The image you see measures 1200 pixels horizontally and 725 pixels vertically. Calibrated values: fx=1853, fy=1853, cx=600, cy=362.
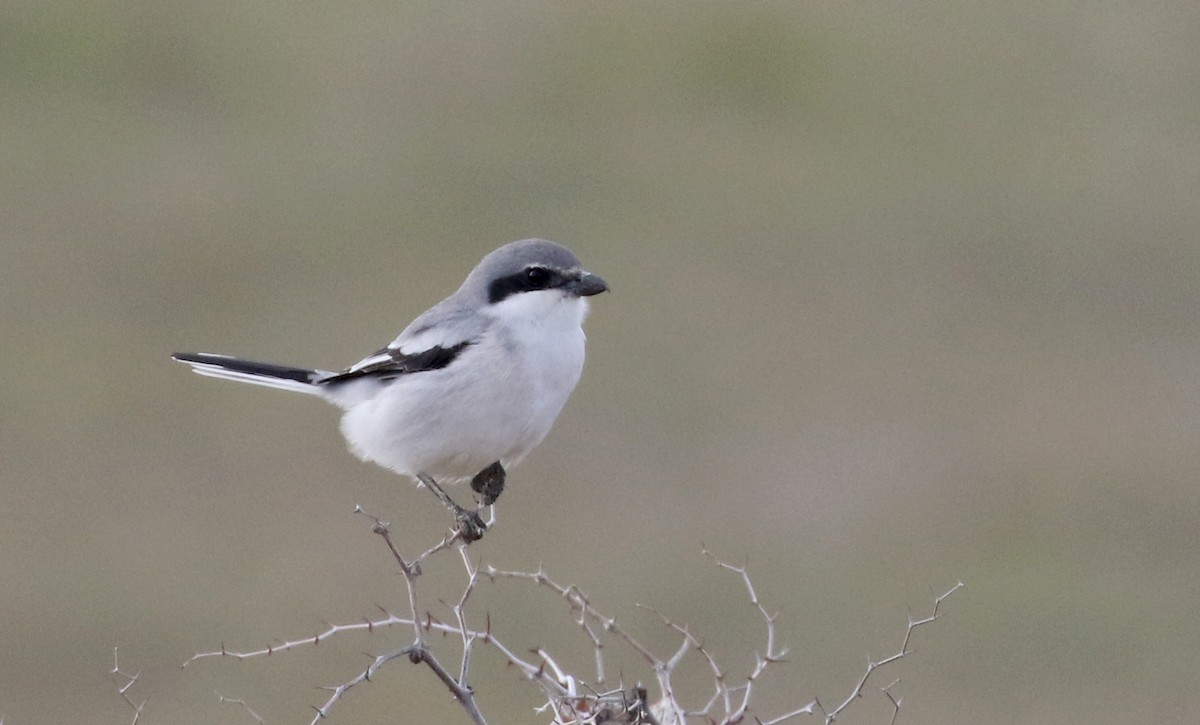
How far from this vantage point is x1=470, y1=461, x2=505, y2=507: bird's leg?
217 inches

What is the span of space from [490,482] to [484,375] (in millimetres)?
394

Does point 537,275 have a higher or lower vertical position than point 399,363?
higher

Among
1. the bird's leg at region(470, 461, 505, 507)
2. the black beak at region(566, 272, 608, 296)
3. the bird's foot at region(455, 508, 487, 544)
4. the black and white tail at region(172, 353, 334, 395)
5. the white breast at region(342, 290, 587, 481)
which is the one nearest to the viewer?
the bird's foot at region(455, 508, 487, 544)

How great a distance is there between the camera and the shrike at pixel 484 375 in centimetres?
527

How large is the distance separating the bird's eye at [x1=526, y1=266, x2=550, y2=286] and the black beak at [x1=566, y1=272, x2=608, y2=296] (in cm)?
7

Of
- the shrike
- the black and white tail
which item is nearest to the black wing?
the shrike

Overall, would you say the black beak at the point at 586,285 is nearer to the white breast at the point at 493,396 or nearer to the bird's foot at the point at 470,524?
the white breast at the point at 493,396

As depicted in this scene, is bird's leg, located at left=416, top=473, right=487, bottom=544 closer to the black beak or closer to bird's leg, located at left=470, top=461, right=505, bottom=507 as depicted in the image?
bird's leg, located at left=470, top=461, right=505, bottom=507

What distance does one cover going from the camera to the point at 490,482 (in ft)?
18.2

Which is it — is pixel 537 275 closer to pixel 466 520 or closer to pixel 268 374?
pixel 466 520

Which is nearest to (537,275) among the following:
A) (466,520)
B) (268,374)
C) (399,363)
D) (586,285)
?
(586,285)

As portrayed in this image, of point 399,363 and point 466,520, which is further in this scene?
point 399,363

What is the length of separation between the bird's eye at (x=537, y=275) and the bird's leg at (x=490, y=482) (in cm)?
55

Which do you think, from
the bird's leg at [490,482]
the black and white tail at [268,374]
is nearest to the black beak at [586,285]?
the bird's leg at [490,482]
